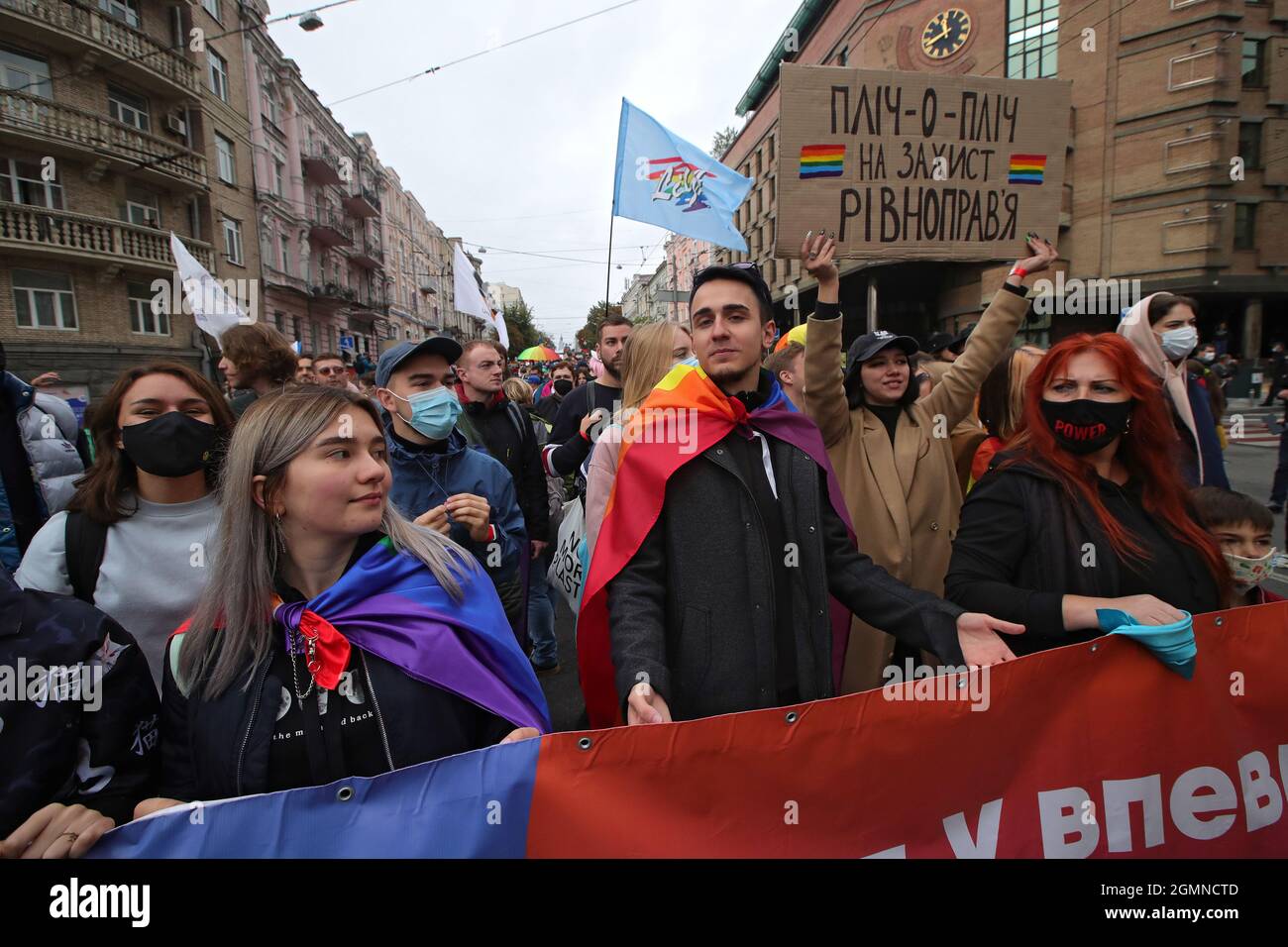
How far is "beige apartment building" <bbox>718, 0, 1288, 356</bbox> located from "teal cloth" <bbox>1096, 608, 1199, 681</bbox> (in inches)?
878

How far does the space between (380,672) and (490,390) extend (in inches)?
115

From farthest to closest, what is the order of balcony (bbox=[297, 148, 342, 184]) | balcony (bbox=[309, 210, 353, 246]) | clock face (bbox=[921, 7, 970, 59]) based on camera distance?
balcony (bbox=[309, 210, 353, 246]) < balcony (bbox=[297, 148, 342, 184]) < clock face (bbox=[921, 7, 970, 59])

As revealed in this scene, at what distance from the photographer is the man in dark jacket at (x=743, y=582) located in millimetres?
1896

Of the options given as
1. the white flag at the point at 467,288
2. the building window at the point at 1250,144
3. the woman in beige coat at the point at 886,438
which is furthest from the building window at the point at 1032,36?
the woman in beige coat at the point at 886,438

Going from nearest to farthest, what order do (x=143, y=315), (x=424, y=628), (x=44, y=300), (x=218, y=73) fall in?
(x=424, y=628)
(x=44, y=300)
(x=143, y=315)
(x=218, y=73)

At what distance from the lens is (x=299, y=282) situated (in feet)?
102

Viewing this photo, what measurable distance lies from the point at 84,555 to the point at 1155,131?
30.9 metres

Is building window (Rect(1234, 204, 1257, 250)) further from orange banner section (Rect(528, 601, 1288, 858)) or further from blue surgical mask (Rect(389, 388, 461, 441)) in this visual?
blue surgical mask (Rect(389, 388, 461, 441))

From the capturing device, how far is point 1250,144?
2311 centimetres

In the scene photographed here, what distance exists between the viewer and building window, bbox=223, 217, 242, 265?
25469mm

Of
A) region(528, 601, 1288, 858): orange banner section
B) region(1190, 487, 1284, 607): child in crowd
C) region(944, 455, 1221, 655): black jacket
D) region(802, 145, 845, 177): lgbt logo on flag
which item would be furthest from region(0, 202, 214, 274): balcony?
region(1190, 487, 1284, 607): child in crowd

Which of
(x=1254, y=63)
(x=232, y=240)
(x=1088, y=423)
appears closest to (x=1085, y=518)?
(x=1088, y=423)

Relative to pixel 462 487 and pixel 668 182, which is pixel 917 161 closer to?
pixel 462 487
